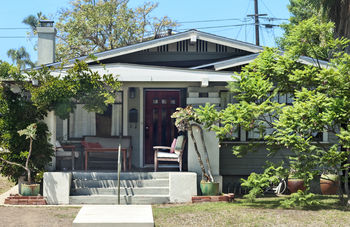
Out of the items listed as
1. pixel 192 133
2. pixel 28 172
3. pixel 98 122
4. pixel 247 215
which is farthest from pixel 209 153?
pixel 28 172

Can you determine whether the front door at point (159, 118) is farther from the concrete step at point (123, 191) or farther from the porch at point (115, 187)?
the concrete step at point (123, 191)

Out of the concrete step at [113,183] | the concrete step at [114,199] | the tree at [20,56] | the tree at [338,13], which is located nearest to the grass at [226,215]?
the concrete step at [114,199]

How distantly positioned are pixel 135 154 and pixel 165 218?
494 cm

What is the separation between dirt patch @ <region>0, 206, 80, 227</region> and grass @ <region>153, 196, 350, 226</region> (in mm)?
1812

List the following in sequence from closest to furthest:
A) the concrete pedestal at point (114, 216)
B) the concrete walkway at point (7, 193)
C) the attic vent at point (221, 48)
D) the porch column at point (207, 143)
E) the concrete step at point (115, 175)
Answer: the concrete pedestal at point (114, 216) < the concrete walkway at point (7, 193) < the concrete step at point (115, 175) < the porch column at point (207, 143) < the attic vent at point (221, 48)

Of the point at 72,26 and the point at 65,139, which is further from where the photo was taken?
the point at 72,26

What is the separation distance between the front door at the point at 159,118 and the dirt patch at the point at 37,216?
4198 mm

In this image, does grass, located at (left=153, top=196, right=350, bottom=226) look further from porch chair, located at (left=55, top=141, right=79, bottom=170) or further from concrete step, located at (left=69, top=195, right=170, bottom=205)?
porch chair, located at (left=55, top=141, right=79, bottom=170)

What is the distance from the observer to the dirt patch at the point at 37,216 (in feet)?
30.8

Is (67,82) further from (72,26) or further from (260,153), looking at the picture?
(72,26)

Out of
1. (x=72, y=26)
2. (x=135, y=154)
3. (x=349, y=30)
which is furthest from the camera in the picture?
(x=72, y=26)

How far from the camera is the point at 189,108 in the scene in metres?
12.1

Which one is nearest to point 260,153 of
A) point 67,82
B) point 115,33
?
point 67,82

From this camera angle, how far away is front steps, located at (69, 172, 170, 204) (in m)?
11.7
